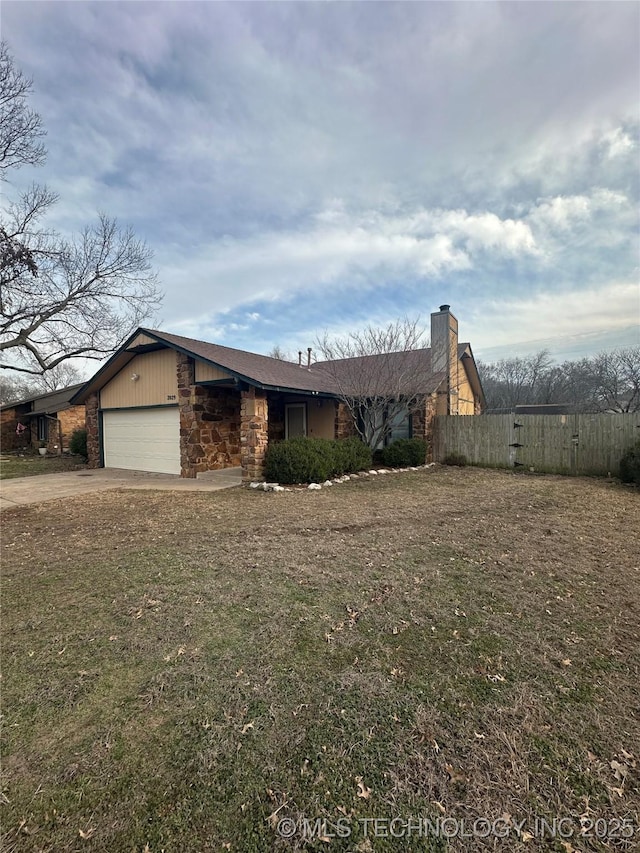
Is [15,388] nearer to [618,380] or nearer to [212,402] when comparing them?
[212,402]

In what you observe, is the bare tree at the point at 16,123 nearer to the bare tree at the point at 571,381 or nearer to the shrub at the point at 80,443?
the shrub at the point at 80,443

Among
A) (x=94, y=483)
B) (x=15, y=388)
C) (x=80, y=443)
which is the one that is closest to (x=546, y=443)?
(x=94, y=483)

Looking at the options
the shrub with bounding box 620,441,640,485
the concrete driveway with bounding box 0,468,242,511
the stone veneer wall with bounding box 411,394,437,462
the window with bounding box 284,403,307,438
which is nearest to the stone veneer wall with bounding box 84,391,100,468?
the concrete driveway with bounding box 0,468,242,511

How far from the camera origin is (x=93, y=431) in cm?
1385

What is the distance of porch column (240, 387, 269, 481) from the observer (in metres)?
9.34

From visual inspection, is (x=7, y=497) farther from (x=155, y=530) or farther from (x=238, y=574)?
(x=238, y=574)

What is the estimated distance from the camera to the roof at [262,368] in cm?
969

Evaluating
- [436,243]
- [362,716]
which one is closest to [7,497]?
[362,716]

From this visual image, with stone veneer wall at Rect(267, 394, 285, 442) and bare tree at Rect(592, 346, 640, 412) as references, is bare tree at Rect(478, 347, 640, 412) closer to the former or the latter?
bare tree at Rect(592, 346, 640, 412)

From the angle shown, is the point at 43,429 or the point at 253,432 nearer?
the point at 253,432

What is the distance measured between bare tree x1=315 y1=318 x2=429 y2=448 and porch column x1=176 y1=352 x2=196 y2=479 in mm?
4260

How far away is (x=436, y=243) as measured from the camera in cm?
1135

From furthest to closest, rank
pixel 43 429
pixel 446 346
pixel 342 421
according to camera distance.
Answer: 1. pixel 43 429
2. pixel 446 346
3. pixel 342 421

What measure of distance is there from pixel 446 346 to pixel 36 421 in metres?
24.2
